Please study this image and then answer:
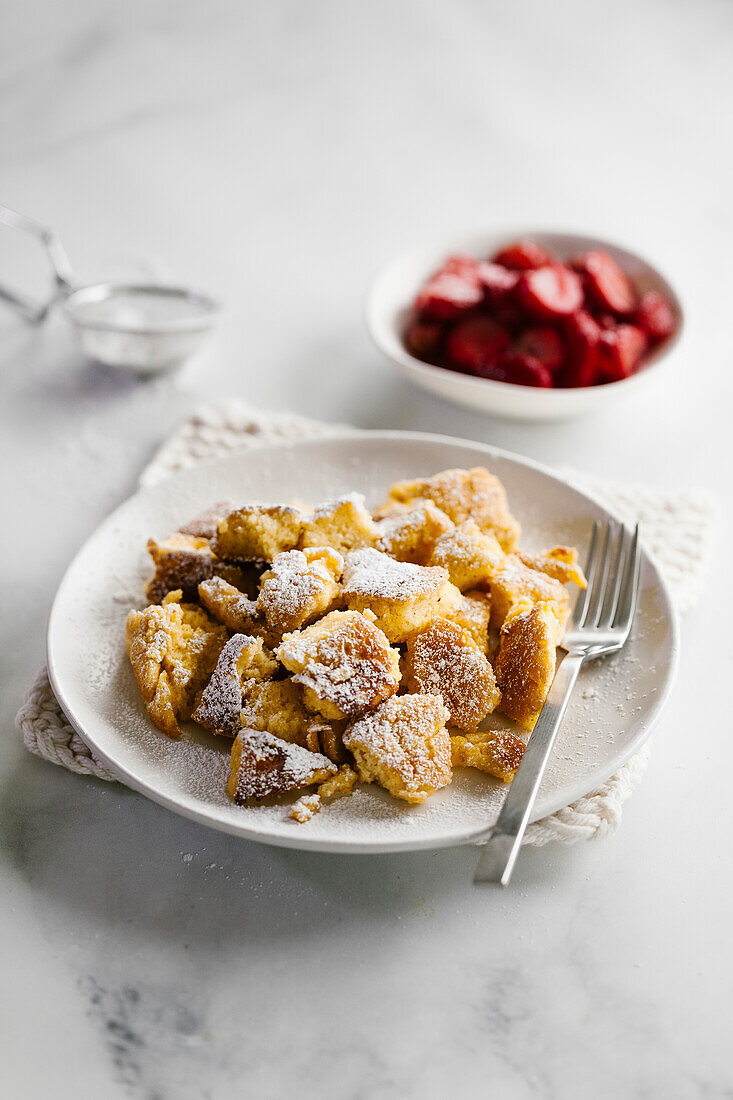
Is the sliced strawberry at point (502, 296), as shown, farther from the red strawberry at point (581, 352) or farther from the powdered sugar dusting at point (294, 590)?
the powdered sugar dusting at point (294, 590)

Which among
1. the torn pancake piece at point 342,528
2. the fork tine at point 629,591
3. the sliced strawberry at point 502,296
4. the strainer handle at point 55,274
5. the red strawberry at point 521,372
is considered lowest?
the strainer handle at point 55,274

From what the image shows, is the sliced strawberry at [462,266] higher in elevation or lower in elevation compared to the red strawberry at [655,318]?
lower

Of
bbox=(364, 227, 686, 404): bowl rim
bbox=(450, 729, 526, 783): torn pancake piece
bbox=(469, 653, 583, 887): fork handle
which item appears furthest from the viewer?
bbox=(364, 227, 686, 404): bowl rim

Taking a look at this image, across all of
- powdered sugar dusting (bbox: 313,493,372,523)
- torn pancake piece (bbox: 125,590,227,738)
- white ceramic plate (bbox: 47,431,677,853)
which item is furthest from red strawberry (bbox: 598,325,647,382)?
torn pancake piece (bbox: 125,590,227,738)

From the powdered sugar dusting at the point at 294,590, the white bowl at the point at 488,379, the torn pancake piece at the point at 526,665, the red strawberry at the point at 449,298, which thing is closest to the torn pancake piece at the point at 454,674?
the torn pancake piece at the point at 526,665

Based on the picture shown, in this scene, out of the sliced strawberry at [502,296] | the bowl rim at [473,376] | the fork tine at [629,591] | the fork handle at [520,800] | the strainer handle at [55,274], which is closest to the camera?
the fork handle at [520,800]

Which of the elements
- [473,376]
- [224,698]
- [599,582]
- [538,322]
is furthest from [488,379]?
[224,698]

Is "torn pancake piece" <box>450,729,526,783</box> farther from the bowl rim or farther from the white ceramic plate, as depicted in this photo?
the bowl rim

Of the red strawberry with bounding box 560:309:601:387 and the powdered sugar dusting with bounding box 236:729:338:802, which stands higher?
the red strawberry with bounding box 560:309:601:387
